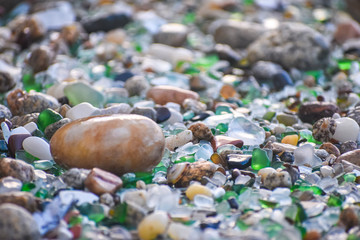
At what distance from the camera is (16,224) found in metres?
1.29

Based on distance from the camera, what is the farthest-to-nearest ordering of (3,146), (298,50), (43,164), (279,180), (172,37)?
1. (172,37)
2. (298,50)
3. (3,146)
4. (43,164)
5. (279,180)

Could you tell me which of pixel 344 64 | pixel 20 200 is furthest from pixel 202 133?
pixel 344 64

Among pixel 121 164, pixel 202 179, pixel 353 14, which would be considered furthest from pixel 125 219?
pixel 353 14

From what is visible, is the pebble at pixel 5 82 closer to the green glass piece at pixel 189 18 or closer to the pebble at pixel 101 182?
the pebble at pixel 101 182

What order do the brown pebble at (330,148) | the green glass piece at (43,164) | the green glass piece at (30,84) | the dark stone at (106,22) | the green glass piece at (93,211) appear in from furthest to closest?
the dark stone at (106,22)
the green glass piece at (30,84)
the brown pebble at (330,148)
the green glass piece at (43,164)
the green glass piece at (93,211)

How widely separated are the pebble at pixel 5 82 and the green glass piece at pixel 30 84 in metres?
0.10

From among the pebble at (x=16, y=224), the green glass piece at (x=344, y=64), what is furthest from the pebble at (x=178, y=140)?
the green glass piece at (x=344, y=64)

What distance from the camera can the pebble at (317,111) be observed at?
2443 millimetres

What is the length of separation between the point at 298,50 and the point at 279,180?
68.6 inches

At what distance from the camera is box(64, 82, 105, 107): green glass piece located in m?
2.55

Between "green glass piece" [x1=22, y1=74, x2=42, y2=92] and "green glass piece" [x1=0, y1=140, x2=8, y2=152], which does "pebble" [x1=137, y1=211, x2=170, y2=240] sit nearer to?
"green glass piece" [x1=0, y1=140, x2=8, y2=152]

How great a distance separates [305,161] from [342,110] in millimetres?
793

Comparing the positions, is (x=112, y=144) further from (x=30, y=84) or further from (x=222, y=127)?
(x=30, y=84)

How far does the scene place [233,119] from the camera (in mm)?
2240
